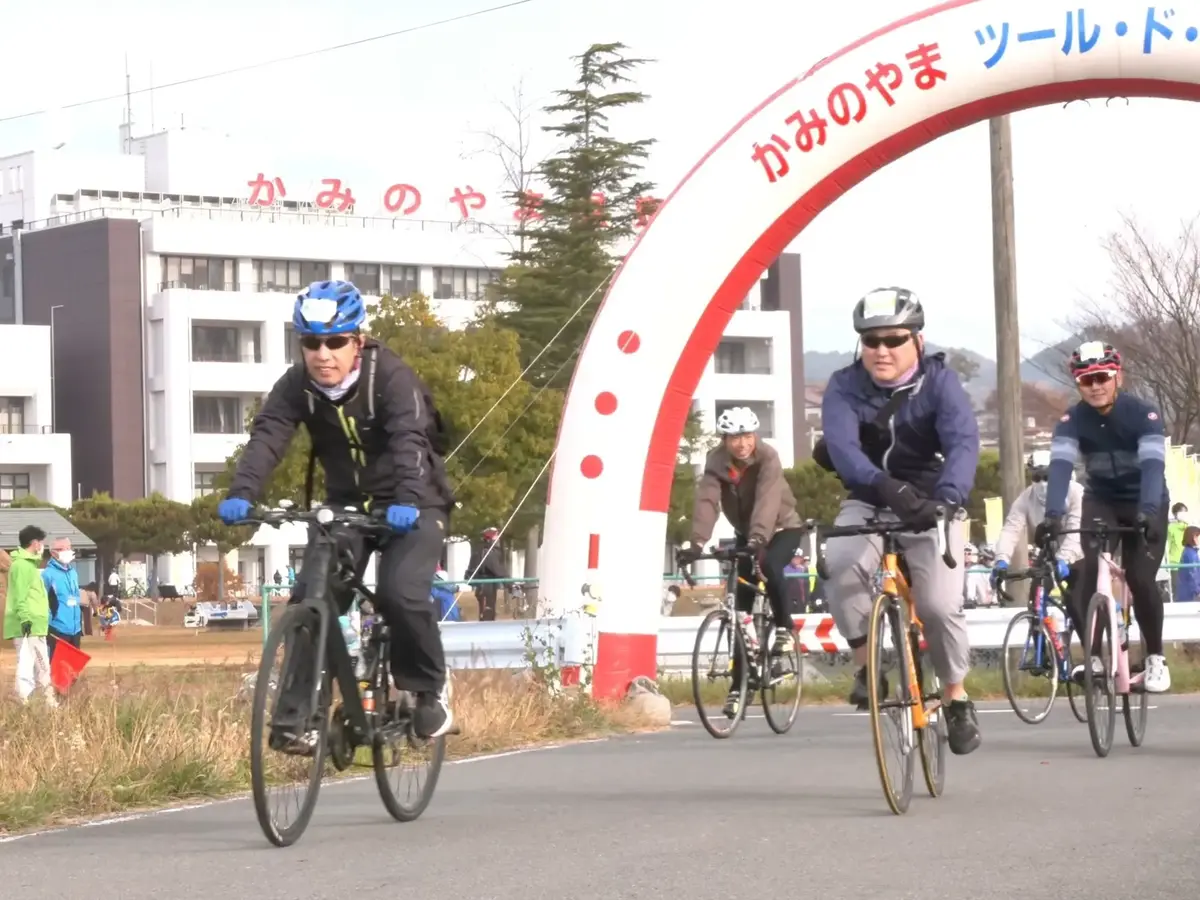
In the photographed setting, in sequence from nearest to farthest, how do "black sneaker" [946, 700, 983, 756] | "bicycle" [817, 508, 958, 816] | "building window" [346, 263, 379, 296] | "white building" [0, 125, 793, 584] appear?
"bicycle" [817, 508, 958, 816]
"black sneaker" [946, 700, 983, 756]
"white building" [0, 125, 793, 584]
"building window" [346, 263, 379, 296]

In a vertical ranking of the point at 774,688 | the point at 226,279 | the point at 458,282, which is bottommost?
the point at 774,688

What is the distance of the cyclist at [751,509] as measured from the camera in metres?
13.8

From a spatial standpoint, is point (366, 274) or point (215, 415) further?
point (366, 274)

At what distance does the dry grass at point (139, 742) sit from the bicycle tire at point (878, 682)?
338cm

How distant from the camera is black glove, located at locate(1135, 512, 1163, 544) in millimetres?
11344

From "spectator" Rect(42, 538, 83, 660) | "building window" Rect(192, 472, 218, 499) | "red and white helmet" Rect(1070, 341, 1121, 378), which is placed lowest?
"spectator" Rect(42, 538, 83, 660)

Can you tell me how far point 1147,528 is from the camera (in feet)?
37.5

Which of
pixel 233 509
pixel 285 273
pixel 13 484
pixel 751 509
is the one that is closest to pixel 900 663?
pixel 233 509

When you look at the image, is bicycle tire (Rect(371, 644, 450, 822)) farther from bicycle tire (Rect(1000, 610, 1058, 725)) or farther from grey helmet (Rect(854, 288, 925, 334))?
bicycle tire (Rect(1000, 610, 1058, 725))

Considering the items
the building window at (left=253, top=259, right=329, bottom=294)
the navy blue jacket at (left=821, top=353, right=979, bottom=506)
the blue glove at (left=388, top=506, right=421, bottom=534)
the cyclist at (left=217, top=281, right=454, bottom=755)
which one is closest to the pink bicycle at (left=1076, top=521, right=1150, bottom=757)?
the navy blue jacket at (left=821, top=353, right=979, bottom=506)

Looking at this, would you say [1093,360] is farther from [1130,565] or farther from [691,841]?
[691,841]

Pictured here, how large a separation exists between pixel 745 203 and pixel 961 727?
8033 millimetres

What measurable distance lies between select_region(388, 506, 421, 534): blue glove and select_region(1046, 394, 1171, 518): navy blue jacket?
175 inches

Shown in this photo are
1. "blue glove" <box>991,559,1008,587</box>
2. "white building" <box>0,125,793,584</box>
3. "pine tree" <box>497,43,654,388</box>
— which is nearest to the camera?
"blue glove" <box>991,559,1008,587</box>
